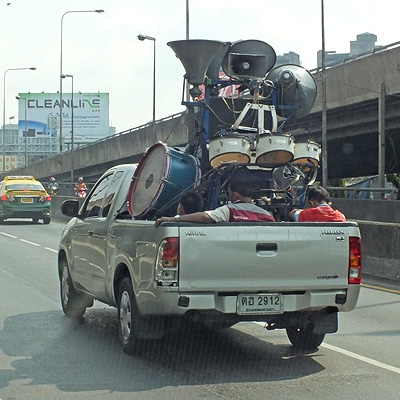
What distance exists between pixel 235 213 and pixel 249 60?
336cm

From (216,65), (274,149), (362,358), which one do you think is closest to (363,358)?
(362,358)

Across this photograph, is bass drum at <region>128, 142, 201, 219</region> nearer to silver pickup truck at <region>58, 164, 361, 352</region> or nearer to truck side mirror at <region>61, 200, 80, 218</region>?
silver pickup truck at <region>58, 164, 361, 352</region>

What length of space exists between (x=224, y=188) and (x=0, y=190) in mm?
26069

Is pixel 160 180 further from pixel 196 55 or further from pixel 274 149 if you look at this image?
pixel 196 55

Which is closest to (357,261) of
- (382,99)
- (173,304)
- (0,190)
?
(173,304)

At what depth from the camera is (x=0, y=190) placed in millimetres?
34500

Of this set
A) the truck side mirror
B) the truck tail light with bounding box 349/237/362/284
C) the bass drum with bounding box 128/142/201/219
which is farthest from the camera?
the truck side mirror

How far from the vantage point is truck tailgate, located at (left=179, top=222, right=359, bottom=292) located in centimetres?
762

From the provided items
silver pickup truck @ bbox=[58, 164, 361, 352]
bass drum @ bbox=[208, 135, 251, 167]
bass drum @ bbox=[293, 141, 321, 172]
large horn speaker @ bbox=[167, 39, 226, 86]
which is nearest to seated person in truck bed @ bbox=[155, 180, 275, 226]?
silver pickup truck @ bbox=[58, 164, 361, 352]

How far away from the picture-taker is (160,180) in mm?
9234

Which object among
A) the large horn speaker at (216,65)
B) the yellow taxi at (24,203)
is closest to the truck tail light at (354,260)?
the large horn speaker at (216,65)

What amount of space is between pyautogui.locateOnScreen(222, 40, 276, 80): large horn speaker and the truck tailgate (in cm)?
343

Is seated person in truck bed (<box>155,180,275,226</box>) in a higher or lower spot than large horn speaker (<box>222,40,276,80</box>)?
lower

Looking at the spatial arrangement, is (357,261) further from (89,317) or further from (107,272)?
(89,317)
